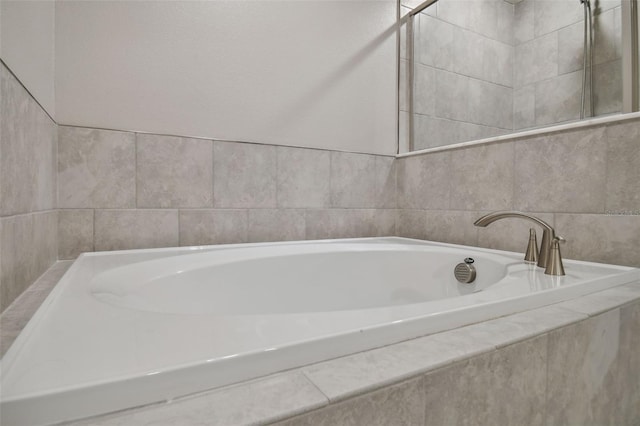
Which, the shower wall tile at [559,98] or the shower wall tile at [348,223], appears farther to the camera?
the shower wall tile at [348,223]

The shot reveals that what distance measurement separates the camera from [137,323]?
455 mm

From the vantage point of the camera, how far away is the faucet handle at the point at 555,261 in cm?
85

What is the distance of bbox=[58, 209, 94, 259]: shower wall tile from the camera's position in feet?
3.61

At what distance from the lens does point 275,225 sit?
145 centimetres

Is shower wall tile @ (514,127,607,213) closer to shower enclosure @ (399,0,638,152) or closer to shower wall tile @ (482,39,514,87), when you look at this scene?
shower enclosure @ (399,0,638,152)

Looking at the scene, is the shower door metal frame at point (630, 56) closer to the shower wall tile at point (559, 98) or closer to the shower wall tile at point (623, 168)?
the shower wall tile at point (623, 168)

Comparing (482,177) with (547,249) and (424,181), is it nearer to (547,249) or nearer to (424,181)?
(424,181)

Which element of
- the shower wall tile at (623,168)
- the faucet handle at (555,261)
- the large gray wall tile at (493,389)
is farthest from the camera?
the shower wall tile at (623,168)

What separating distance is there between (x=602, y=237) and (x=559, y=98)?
736mm

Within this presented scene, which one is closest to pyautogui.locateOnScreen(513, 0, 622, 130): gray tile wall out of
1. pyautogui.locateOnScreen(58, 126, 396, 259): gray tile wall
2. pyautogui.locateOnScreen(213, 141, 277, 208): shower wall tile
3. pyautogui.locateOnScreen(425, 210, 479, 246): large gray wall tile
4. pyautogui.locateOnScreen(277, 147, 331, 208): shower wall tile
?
pyautogui.locateOnScreen(425, 210, 479, 246): large gray wall tile

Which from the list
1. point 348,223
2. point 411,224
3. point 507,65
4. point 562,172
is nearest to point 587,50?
point 507,65

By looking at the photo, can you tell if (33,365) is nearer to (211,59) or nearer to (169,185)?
(169,185)

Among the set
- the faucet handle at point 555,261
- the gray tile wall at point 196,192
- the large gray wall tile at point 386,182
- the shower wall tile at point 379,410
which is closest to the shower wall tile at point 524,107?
the large gray wall tile at point 386,182

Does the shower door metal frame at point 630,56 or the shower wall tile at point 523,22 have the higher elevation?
the shower wall tile at point 523,22
